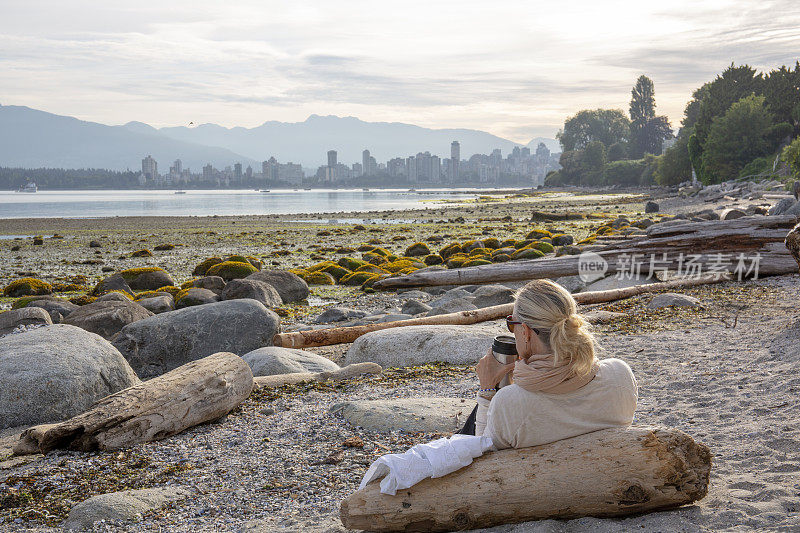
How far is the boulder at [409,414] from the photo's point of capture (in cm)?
681

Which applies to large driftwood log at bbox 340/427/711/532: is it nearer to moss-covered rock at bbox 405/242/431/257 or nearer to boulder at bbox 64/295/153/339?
boulder at bbox 64/295/153/339

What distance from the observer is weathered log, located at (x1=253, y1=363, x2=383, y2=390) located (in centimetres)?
888

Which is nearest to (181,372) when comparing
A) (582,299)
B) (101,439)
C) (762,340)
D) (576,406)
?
(101,439)

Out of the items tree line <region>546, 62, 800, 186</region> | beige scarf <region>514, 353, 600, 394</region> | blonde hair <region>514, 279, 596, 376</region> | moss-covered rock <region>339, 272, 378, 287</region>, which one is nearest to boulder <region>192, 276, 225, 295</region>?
moss-covered rock <region>339, 272, 378, 287</region>

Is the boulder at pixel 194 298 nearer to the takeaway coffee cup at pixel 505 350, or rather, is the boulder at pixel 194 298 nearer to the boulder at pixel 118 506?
the boulder at pixel 118 506

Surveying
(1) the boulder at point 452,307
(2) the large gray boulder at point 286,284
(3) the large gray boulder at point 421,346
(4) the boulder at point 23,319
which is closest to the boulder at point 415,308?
(1) the boulder at point 452,307

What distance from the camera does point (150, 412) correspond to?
6.85 m

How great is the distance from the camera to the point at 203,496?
5582 mm

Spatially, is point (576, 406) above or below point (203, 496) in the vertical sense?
above

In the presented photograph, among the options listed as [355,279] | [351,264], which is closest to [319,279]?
[355,279]

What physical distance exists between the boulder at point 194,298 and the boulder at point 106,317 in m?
2.31

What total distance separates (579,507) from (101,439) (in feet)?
15.6

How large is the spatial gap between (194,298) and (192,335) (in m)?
5.25

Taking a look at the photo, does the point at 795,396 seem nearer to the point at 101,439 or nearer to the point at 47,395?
the point at 101,439
